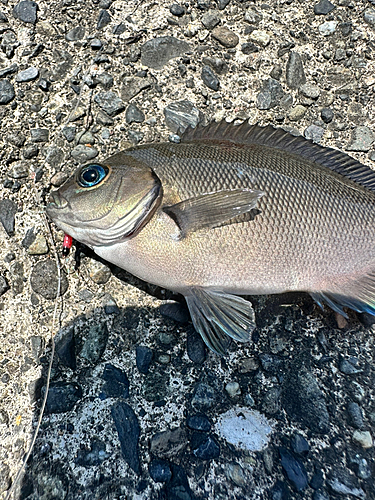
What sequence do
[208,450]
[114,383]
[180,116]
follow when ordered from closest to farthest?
[208,450]
[114,383]
[180,116]

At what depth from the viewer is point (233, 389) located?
6.49 feet

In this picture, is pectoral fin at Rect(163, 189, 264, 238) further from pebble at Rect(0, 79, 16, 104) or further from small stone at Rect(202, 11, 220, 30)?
small stone at Rect(202, 11, 220, 30)

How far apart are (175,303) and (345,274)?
1.02 m

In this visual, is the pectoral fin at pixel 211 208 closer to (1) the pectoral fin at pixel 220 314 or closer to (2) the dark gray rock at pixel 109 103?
(1) the pectoral fin at pixel 220 314

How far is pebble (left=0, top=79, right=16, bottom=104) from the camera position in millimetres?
2299

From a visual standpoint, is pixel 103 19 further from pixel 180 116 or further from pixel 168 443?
pixel 168 443

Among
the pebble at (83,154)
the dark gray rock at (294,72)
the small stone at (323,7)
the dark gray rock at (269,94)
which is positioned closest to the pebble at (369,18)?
the small stone at (323,7)

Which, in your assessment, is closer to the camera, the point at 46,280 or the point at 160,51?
the point at 46,280

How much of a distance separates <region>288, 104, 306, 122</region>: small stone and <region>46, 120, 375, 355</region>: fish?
684mm

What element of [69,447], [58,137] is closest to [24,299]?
[69,447]

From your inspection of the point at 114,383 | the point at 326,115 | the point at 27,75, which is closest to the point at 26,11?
the point at 27,75

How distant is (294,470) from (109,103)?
8.29 feet

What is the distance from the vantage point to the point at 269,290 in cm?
191

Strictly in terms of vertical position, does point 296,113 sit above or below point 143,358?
above
